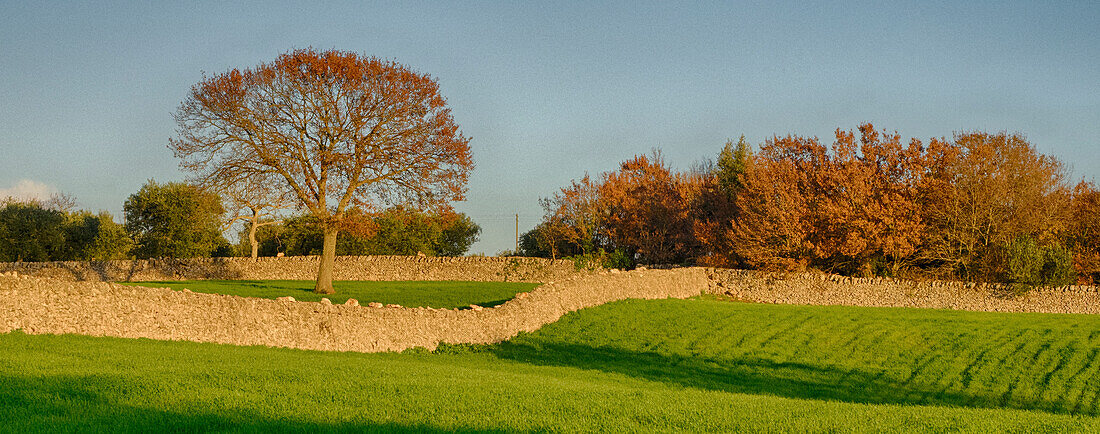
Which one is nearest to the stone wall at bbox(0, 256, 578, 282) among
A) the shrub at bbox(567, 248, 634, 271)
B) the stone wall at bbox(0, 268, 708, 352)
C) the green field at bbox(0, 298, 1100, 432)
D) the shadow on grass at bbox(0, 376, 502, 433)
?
the shrub at bbox(567, 248, 634, 271)

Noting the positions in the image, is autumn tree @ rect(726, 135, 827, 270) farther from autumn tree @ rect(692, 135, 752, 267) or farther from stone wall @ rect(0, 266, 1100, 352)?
stone wall @ rect(0, 266, 1100, 352)

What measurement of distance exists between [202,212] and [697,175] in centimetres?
3675

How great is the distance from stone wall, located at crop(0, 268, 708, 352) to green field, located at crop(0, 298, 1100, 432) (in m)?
0.81

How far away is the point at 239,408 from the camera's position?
9.91m

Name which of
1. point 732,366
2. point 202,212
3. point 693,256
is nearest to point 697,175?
point 693,256

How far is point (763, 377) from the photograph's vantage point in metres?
20.1

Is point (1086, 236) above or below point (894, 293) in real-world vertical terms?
above

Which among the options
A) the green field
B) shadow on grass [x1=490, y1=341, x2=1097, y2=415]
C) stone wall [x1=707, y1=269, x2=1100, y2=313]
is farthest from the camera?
stone wall [x1=707, y1=269, x2=1100, y2=313]

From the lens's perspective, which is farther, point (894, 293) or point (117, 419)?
point (894, 293)

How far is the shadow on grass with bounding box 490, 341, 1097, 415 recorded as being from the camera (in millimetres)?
17953

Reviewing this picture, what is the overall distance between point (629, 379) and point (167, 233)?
4804 centimetres

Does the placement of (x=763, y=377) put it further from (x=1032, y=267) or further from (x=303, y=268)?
(x=303, y=268)

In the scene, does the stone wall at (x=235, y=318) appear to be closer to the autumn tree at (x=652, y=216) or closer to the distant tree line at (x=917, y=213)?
the distant tree line at (x=917, y=213)

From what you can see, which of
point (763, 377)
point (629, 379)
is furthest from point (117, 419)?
point (763, 377)
